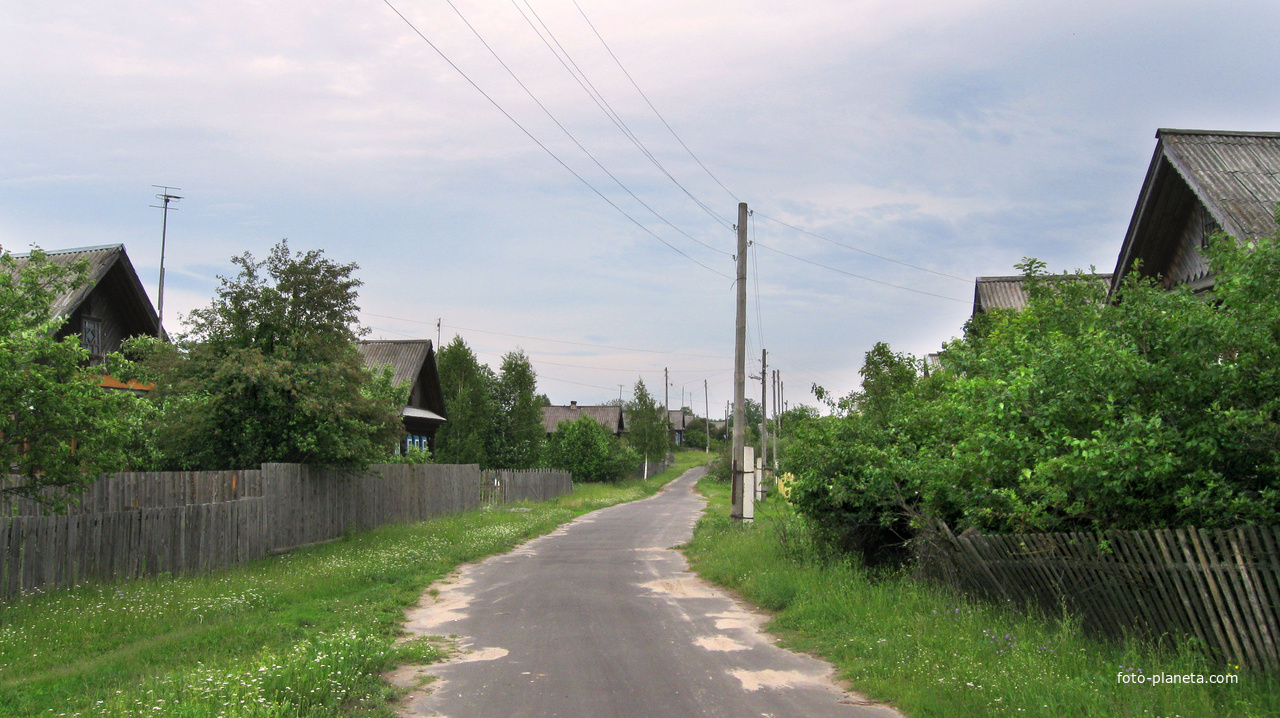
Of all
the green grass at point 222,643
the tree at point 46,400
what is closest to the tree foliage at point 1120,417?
the green grass at point 222,643

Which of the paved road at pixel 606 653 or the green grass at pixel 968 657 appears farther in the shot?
the paved road at pixel 606 653

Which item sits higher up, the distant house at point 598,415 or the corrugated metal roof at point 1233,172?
the corrugated metal roof at point 1233,172

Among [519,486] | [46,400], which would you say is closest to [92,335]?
[46,400]

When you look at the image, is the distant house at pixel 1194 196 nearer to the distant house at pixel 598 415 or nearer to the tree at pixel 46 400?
the tree at pixel 46 400

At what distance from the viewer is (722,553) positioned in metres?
15.8

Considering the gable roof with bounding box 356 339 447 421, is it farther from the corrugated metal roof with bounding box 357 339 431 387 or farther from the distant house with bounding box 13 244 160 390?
the distant house with bounding box 13 244 160 390

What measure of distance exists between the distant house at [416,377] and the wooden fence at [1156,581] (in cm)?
2881

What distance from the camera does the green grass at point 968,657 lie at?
5723mm

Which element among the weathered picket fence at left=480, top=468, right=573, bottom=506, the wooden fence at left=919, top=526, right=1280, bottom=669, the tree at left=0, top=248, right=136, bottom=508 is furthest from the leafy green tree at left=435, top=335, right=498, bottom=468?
the wooden fence at left=919, top=526, right=1280, bottom=669

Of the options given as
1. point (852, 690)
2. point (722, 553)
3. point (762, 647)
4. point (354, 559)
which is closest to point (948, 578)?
point (762, 647)

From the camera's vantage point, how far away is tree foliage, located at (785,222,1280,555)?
6.03m

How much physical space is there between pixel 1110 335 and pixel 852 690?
3609 millimetres

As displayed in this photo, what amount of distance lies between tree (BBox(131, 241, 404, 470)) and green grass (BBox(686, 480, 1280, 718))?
8908 millimetres

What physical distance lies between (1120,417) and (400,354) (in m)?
32.2
